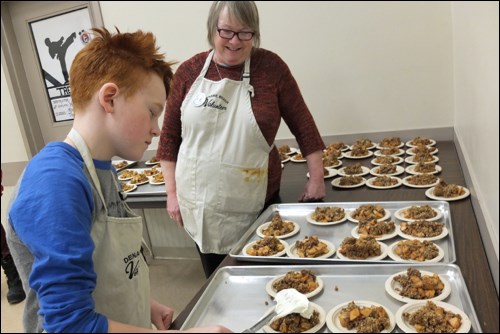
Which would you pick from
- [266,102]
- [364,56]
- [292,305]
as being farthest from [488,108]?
[364,56]

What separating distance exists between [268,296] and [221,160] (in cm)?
61

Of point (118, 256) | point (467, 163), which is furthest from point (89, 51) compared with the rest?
point (467, 163)

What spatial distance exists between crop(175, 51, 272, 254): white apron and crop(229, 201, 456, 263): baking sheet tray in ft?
0.37

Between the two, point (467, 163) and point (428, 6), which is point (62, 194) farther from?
point (428, 6)

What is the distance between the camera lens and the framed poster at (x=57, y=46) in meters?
3.11

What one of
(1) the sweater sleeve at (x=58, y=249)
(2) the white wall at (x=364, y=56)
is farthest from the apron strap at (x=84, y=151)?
(2) the white wall at (x=364, y=56)

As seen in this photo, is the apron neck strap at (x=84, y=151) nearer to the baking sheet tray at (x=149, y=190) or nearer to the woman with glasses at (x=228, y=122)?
the woman with glasses at (x=228, y=122)

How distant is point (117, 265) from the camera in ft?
3.03

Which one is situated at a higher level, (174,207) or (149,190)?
(174,207)

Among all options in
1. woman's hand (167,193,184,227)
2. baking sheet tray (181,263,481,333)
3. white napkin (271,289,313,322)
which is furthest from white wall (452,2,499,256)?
woman's hand (167,193,184,227)

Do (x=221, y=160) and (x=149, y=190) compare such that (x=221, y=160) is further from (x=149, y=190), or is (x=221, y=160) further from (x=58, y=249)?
(x=149, y=190)

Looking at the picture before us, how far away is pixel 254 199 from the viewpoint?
1663 mm

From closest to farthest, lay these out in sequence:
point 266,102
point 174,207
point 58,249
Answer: point 58,249, point 266,102, point 174,207

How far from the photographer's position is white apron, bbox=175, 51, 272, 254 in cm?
159
